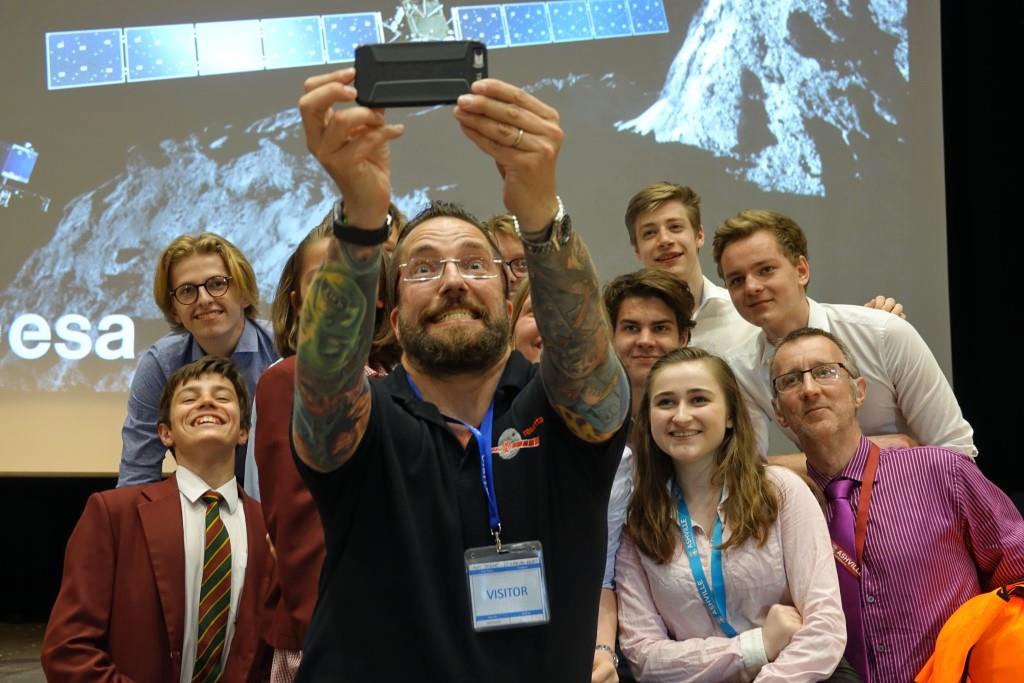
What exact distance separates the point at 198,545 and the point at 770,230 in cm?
178

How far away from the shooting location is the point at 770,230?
3055mm

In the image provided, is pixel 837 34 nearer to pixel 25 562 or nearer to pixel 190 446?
pixel 190 446

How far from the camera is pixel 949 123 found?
490 centimetres

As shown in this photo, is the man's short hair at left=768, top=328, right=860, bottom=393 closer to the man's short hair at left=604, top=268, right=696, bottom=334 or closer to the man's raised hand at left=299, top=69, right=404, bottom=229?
the man's short hair at left=604, top=268, right=696, bottom=334

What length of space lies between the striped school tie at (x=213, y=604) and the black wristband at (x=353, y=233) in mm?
1398

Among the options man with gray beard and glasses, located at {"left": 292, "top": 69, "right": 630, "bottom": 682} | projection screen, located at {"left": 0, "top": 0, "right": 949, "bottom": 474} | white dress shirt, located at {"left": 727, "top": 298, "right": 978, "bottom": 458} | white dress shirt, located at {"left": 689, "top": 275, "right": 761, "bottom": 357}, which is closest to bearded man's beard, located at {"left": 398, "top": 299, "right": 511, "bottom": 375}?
man with gray beard and glasses, located at {"left": 292, "top": 69, "right": 630, "bottom": 682}

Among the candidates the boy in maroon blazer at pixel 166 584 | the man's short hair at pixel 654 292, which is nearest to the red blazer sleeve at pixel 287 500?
the boy in maroon blazer at pixel 166 584

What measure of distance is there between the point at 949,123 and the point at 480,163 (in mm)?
2188

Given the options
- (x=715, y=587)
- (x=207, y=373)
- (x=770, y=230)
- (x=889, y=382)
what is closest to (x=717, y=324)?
(x=770, y=230)

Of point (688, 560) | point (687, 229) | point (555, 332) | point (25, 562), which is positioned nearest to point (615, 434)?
point (555, 332)

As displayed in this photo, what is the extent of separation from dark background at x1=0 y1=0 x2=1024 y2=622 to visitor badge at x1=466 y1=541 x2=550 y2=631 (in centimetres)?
392

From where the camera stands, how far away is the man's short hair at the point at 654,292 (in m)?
2.79

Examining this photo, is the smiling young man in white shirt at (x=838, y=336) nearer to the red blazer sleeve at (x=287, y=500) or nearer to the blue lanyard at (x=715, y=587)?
the blue lanyard at (x=715, y=587)

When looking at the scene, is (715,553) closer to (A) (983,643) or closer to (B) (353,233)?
(A) (983,643)
